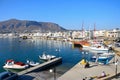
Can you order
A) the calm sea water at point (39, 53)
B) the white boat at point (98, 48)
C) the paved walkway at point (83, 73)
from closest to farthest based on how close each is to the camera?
the paved walkway at point (83, 73) → the calm sea water at point (39, 53) → the white boat at point (98, 48)

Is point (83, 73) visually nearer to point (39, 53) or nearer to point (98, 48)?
point (39, 53)

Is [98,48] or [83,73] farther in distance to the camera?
[98,48]

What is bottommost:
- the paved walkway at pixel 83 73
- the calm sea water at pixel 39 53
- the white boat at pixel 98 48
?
the calm sea water at pixel 39 53

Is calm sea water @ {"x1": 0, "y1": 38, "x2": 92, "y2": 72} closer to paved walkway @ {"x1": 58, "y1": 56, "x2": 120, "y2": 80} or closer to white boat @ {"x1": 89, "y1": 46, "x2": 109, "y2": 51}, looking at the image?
white boat @ {"x1": 89, "y1": 46, "x2": 109, "y2": 51}

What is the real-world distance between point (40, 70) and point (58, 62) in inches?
448

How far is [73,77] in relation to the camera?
90.9 feet

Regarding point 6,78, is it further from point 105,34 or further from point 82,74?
point 105,34

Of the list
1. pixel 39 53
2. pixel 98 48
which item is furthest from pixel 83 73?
pixel 98 48

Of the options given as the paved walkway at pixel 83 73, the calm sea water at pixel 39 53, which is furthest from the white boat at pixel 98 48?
the paved walkway at pixel 83 73

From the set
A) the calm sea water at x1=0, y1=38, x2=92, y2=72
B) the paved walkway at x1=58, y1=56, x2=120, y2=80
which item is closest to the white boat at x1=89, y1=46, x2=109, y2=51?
the calm sea water at x1=0, y1=38, x2=92, y2=72

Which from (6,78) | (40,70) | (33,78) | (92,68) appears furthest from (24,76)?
(92,68)

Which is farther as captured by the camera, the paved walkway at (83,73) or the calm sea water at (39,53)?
the calm sea water at (39,53)

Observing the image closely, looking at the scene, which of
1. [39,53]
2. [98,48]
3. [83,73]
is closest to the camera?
[83,73]

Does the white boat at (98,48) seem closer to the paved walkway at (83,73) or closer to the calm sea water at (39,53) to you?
the calm sea water at (39,53)
